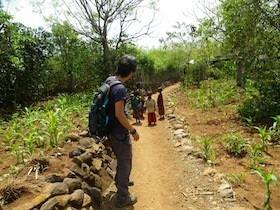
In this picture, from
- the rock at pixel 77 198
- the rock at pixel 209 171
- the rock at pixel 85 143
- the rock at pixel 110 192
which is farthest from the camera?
the rock at pixel 85 143

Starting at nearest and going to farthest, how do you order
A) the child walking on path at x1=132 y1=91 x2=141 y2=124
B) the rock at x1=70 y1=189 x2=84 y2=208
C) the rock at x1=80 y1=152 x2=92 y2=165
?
the rock at x1=70 y1=189 x2=84 y2=208, the rock at x1=80 y1=152 x2=92 y2=165, the child walking on path at x1=132 y1=91 x2=141 y2=124

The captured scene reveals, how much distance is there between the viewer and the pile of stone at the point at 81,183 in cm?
299

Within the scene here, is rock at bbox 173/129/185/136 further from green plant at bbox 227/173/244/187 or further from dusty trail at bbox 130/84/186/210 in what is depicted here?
green plant at bbox 227/173/244/187

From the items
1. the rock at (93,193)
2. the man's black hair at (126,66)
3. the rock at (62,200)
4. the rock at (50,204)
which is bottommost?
the rock at (93,193)

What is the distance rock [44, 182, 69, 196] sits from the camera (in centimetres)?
311

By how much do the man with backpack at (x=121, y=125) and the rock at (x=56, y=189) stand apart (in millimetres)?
836

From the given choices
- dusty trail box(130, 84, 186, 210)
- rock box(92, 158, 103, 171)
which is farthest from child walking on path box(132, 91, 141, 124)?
rock box(92, 158, 103, 171)

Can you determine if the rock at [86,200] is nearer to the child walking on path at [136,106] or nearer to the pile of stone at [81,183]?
the pile of stone at [81,183]

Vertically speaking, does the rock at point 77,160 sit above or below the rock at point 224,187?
above

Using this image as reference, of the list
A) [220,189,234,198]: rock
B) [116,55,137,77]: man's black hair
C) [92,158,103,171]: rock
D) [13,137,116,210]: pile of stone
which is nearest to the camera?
[13,137,116,210]: pile of stone

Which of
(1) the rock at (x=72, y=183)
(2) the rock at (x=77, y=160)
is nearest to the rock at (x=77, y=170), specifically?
(2) the rock at (x=77, y=160)

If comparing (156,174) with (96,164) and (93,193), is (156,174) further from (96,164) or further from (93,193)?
(93,193)

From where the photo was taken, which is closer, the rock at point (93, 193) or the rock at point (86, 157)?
the rock at point (93, 193)

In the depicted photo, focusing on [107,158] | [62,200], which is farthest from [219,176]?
[62,200]
